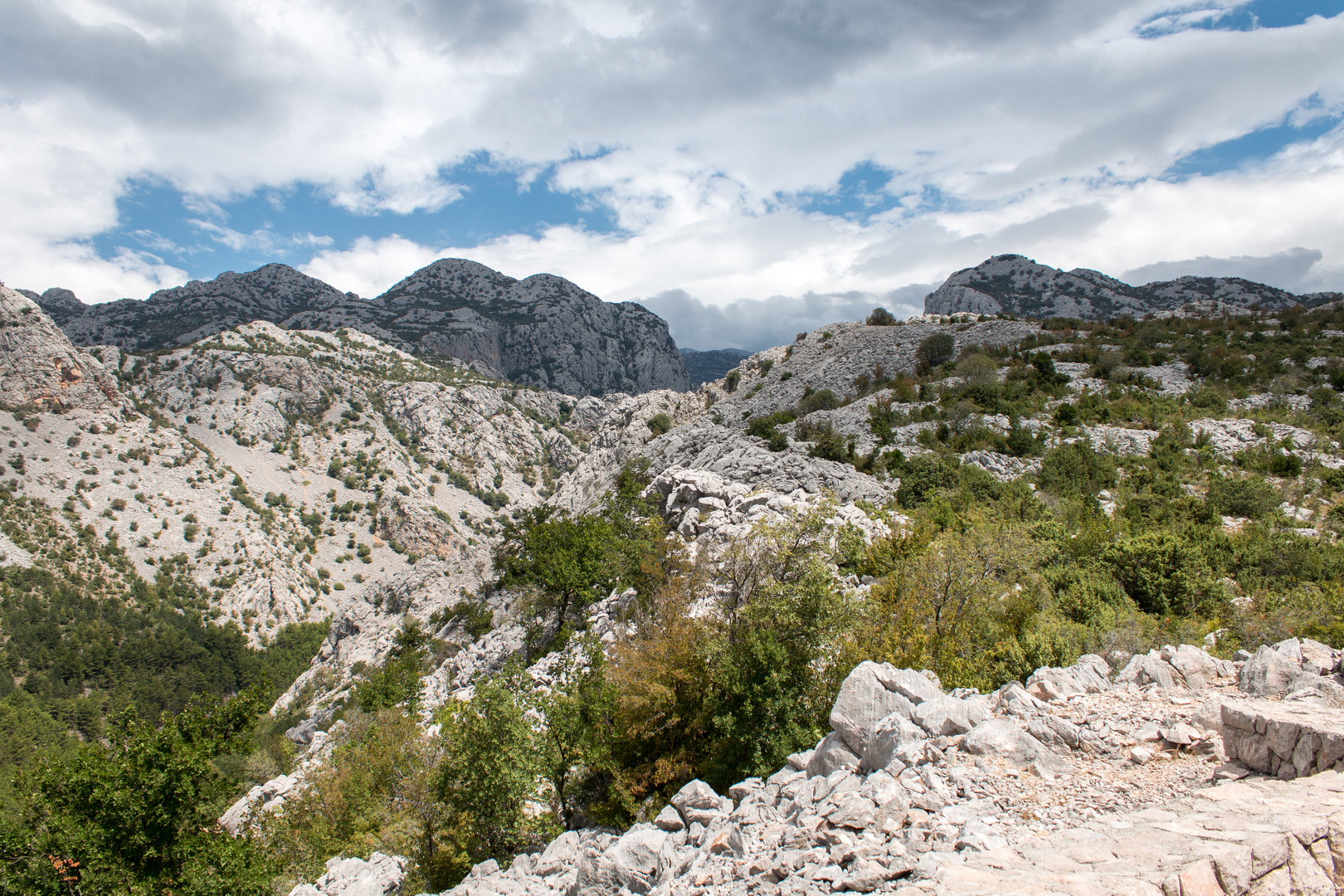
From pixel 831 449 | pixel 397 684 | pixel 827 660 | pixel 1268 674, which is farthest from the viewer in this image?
pixel 831 449

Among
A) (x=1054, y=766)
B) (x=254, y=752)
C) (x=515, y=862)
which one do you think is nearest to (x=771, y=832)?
(x=1054, y=766)

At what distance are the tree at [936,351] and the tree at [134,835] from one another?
2212 inches

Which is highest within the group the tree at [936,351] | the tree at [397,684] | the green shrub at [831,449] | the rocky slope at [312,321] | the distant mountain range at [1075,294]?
the rocky slope at [312,321]

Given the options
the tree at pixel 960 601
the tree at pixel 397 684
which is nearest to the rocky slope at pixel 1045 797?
the tree at pixel 960 601

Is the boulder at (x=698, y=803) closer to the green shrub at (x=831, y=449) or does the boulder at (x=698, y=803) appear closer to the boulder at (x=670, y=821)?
the boulder at (x=670, y=821)

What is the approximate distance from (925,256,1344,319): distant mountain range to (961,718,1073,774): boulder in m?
111

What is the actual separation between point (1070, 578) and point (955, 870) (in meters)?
16.6

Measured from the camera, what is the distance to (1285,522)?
23.1 m

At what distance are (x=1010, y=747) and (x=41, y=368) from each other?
138334 mm

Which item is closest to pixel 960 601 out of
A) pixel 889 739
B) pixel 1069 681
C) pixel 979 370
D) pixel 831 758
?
pixel 1069 681

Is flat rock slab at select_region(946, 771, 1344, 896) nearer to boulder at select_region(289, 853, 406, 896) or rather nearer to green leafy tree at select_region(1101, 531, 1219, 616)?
green leafy tree at select_region(1101, 531, 1219, 616)

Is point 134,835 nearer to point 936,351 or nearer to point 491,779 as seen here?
point 491,779

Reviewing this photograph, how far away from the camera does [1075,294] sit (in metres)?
107

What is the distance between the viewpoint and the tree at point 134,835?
16250mm
